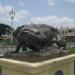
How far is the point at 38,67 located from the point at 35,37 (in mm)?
1002

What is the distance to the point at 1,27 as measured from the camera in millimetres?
50125

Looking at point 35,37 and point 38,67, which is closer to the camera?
point 38,67

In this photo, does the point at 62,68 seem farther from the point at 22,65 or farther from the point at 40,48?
the point at 22,65

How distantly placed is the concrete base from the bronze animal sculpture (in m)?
0.59

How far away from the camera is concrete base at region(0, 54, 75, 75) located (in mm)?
3717

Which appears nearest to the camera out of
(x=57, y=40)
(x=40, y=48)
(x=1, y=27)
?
(x=40, y=48)

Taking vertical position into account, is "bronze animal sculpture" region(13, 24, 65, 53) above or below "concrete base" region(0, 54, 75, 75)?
above

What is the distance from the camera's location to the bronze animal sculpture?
448cm

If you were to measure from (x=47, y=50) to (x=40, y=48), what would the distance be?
0.26 metres

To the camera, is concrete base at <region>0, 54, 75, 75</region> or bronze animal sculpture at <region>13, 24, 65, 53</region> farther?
bronze animal sculpture at <region>13, 24, 65, 53</region>

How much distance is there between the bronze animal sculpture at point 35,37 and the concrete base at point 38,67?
1.92 feet

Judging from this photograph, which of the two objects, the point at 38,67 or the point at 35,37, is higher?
the point at 35,37

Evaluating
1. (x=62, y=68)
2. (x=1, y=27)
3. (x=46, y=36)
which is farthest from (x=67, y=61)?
(x=1, y=27)

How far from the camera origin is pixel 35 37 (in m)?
4.46
